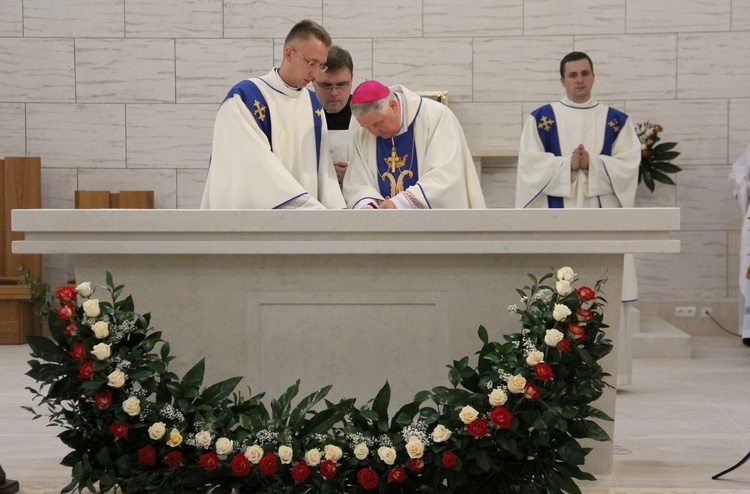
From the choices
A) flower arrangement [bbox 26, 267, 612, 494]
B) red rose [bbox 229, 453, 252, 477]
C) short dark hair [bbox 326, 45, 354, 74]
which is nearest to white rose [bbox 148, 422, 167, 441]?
flower arrangement [bbox 26, 267, 612, 494]

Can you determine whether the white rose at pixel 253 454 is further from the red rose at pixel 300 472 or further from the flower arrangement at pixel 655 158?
the flower arrangement at pixel 655 158

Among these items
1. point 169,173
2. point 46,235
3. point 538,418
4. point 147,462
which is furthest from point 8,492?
point 169,173

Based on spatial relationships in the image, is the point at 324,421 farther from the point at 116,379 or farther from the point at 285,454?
the point at 116,379

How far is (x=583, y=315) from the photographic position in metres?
3.54

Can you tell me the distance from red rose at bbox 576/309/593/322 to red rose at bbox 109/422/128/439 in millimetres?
1748

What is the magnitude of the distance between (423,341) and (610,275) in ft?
2.68

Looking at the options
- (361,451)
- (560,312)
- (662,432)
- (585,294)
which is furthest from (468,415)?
(662,432)

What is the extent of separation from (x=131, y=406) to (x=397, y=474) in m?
1.01

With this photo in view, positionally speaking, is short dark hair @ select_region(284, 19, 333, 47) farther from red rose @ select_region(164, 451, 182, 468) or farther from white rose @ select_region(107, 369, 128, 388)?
red rose @ select_region(164, 451, 182, 468)

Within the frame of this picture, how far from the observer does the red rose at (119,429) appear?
3473 mm

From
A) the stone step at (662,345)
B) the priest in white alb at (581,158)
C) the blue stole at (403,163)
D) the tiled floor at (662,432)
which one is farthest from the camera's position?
the stone step at (662,345)

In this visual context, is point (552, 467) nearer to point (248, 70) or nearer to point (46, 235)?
point (46, 235)

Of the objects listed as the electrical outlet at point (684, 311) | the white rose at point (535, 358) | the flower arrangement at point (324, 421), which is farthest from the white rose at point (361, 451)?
the electrical outlet at point (684, 311)

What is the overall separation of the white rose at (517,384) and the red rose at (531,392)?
0.02 metres
